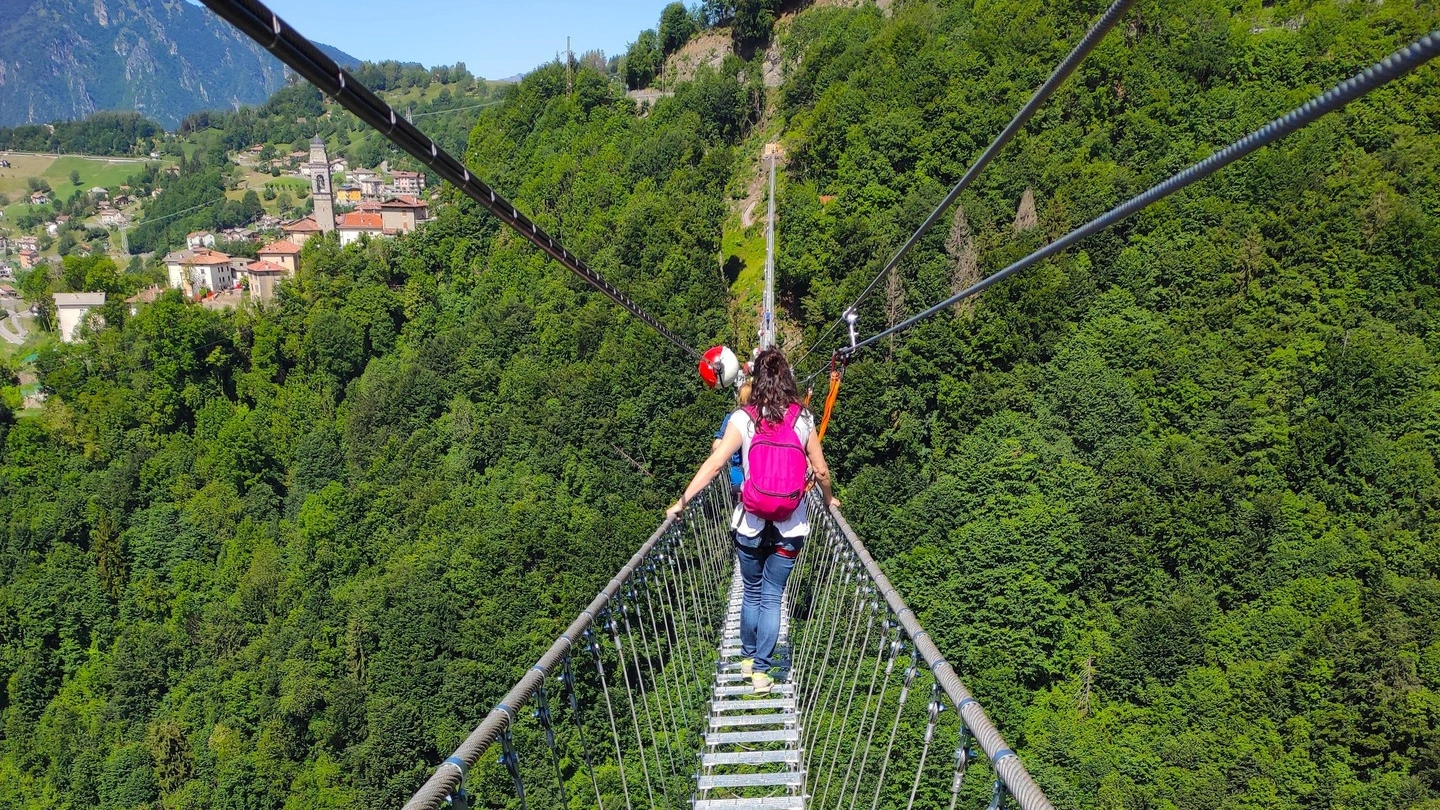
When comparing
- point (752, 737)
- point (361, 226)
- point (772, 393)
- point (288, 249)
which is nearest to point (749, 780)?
point (752, 737)

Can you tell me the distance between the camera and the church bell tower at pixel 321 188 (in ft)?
241

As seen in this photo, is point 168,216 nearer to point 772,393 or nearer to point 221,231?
point 221,231

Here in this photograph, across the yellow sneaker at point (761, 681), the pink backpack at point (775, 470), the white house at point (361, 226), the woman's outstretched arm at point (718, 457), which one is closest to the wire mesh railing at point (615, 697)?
the yellow sneaker at point (761, 681)

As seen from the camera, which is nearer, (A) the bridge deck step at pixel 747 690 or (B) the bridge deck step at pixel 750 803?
(B) the bridge deck step at pixel 750 803

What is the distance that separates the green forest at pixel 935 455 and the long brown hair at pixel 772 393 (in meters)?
10.1

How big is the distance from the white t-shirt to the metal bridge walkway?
0.59m

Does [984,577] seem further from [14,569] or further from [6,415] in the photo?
[6,415]

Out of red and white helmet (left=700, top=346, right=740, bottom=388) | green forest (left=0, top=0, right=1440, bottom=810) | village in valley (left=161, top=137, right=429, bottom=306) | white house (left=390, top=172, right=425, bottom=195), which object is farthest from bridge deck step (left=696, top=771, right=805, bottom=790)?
white house (left=390, top=172, right=425, bottom=195)

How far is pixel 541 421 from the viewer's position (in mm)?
34844

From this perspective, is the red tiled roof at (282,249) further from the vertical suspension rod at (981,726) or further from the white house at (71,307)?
the vertical suspension rod at (981,726)

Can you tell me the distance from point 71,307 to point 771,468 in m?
69.5

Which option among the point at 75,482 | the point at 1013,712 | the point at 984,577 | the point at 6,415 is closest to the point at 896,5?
the point at 984,577

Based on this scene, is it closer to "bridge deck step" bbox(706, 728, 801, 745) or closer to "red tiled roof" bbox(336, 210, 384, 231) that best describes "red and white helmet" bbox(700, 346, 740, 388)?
"bridge deck step" bbox(706, 728, 801, 745)

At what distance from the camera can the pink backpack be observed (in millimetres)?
3480
